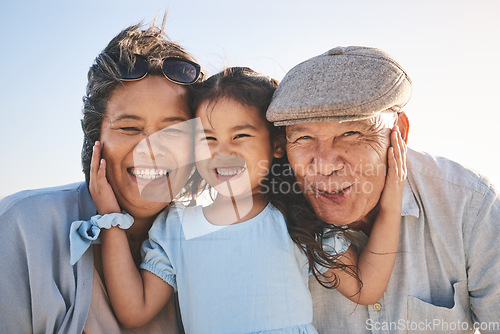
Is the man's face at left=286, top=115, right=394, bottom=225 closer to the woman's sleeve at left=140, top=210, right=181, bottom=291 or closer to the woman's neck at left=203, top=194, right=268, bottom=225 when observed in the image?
the woman's neck at left=203, top=194, right=268, bottom=225

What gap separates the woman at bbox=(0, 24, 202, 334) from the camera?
220 cm

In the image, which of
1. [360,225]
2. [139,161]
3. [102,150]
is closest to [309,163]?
[360,225]

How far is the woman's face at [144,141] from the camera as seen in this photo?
261 centimetres

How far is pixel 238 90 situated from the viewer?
285 centimetres

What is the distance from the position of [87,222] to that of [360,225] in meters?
1.81

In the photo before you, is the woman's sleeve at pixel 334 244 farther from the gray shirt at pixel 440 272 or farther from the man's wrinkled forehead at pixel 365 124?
the man's wrinkled forehead at pixel 365 124

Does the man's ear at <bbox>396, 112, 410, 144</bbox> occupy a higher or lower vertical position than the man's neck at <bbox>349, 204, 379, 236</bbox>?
higher

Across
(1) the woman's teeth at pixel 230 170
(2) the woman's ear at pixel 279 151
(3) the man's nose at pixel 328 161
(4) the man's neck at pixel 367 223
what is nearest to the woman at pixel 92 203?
(1) the woman's teeth at pixel 230 170

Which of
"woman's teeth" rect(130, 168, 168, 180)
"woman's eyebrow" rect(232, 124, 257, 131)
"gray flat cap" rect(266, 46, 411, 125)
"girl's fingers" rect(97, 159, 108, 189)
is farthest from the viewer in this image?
"woman's eyebrow" rect(232, 124, 257, 131)

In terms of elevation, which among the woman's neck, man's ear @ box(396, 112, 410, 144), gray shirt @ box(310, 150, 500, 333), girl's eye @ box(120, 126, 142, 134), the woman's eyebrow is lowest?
gray shirt @ box(310, 150, 500, 333)

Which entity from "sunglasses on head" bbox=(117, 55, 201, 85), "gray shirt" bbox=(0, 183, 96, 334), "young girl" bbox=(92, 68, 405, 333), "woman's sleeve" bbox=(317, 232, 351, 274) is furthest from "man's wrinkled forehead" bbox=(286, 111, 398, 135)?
"gray shirt" bbox=(0, 183, 96, 334)

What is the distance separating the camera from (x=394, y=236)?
262 cm

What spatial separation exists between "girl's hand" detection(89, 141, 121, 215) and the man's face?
1161 mm

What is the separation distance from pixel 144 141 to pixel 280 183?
994 millimetres
